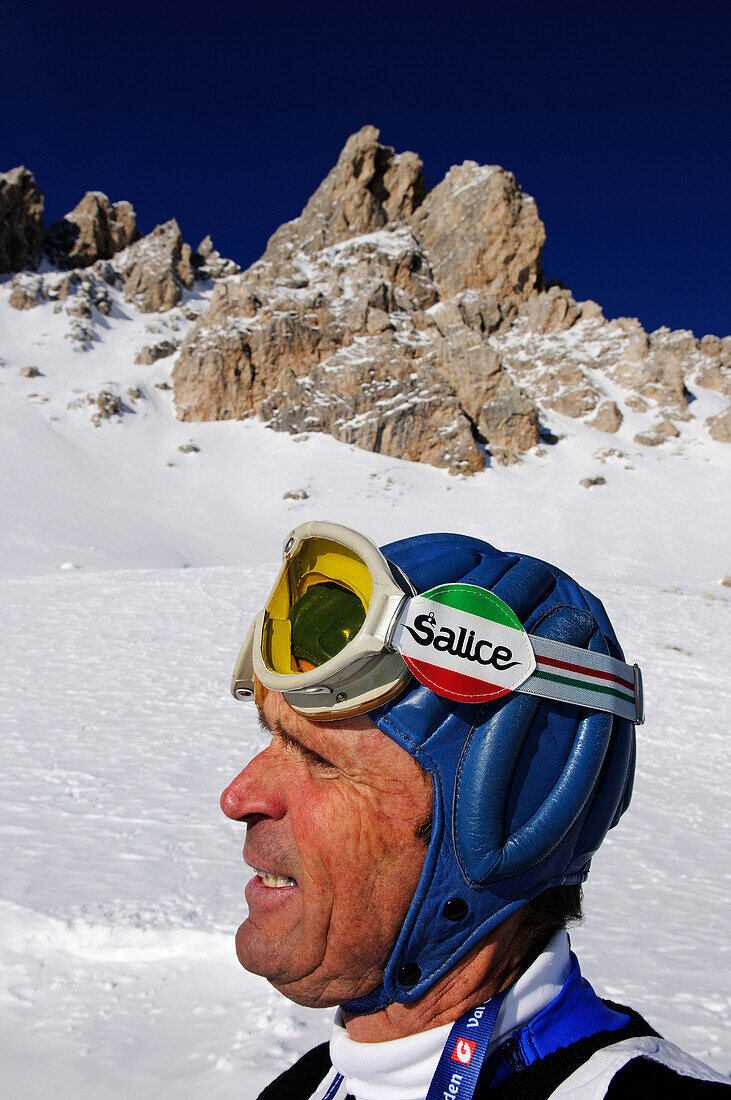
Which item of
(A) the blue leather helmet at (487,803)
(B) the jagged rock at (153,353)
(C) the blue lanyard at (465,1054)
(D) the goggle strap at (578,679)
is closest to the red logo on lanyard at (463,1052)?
(C) the blue lanyard at (465,1054)

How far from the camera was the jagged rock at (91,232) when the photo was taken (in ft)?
249

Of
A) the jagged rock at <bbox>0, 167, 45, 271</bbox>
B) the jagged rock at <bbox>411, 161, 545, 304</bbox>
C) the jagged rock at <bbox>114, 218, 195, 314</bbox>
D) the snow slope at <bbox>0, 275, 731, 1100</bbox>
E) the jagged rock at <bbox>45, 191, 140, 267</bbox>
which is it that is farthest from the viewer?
the jagged rock at <bbox>45, 191, 140, 267</bbox>

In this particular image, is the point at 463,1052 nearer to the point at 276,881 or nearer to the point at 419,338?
the point at 276,881

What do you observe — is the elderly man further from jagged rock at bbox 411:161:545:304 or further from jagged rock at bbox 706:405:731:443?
jagged rock at bbox 411:161:545:304

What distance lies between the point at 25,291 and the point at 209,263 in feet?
92.3

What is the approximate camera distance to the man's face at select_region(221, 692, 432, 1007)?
1.19 meters

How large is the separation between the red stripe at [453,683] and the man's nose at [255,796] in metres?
0.41

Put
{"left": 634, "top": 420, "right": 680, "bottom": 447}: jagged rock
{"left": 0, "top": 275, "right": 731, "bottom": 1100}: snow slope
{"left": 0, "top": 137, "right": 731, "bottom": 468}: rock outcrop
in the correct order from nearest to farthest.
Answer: {"left": 0, "top": 275, "right": 731, "bottom": 1100}: snow slope, {"left": 0, "top": 137, "right": 731, "bottom": 468}: rock outcrop, {"left": 634, "top": 420, "right": 680, "bottom": 447}: jagged rock

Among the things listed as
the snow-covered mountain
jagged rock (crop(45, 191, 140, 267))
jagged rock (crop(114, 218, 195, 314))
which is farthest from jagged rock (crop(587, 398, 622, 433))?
jagged rock (crop(45, 191, 140, 267))

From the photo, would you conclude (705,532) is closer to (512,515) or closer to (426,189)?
(512,515)

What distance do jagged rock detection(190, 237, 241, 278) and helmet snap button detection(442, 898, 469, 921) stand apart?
8783 cm

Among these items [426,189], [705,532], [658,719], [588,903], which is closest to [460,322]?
[426,189]

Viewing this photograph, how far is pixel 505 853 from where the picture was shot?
46.8 inches

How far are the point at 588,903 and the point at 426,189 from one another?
8227 centimetres
